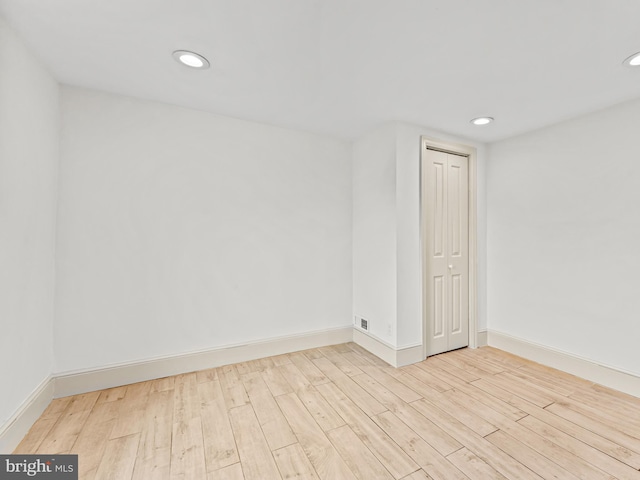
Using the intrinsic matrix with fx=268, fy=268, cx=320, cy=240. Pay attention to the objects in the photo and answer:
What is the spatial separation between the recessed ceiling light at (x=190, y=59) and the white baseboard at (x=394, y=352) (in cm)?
281

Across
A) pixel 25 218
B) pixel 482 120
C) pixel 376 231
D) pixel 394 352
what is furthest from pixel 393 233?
pixel 25 218

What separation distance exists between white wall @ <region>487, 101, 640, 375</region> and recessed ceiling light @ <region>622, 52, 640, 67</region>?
668 mm

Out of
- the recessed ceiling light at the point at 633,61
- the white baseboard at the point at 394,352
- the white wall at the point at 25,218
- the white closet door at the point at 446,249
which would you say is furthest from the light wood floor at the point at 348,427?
the recessed ceiling light at the point at 633,61

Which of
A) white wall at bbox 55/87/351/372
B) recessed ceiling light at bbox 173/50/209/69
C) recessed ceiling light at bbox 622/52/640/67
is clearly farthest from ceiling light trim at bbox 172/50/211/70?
recessed ceiling light at bbox 622/52/640/67

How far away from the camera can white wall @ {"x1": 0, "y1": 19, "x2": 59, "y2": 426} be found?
1.50 metres

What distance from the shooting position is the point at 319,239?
10.1ft

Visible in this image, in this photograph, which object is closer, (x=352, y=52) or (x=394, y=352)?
(x=352, y=52)

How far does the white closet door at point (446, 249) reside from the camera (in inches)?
112

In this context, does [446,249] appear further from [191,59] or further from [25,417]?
[25,417]

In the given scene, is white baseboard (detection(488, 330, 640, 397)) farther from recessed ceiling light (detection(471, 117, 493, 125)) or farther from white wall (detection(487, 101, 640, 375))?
recessed ceiling light (detection(471, 117, 493, 125))

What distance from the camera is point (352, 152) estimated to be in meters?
3.28

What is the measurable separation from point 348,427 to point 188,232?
2.03 m

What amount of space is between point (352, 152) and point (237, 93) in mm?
1538

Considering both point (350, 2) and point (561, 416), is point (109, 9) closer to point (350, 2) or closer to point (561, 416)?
point (350, 2)
